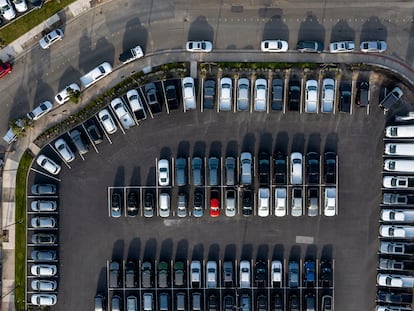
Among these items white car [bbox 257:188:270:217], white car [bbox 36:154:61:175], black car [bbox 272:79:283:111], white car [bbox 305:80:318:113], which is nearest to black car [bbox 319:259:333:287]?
white car [bbox 257:188:270:217]

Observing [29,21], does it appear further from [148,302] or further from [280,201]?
[280,201]

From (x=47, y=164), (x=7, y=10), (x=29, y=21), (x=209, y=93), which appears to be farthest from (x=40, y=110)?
(x=209, y=93)

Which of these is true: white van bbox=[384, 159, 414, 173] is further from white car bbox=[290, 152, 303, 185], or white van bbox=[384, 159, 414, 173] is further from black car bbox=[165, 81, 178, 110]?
black car bbox=[165, 81, 178, 110]

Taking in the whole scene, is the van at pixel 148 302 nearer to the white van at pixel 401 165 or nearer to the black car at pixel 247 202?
the black car at pixel 247 202

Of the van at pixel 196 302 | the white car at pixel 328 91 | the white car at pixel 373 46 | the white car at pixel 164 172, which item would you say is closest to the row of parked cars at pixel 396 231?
the white car at pixel 328 91

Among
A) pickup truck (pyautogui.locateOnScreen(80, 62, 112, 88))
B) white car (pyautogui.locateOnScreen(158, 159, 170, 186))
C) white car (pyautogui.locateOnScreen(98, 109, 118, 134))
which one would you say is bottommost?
white car (pyautogui.locateOnScreen(158, 159, 170, 186))

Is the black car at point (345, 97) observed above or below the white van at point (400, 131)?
above
